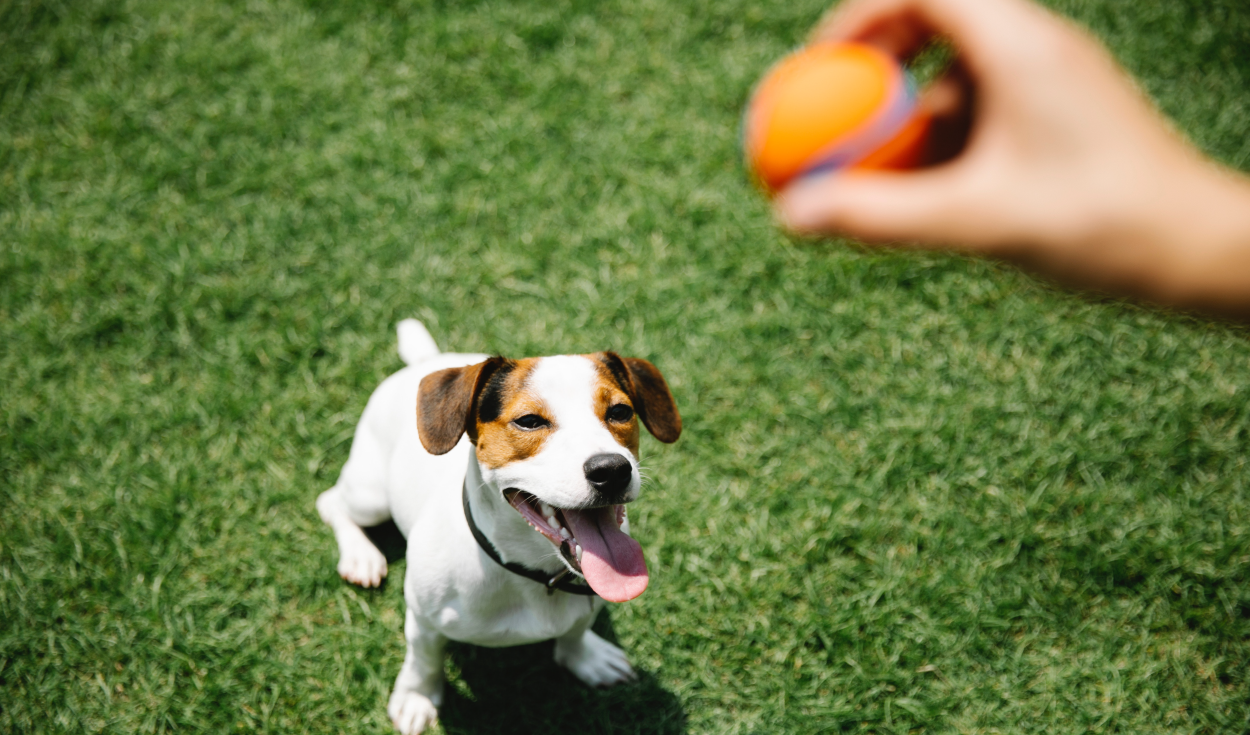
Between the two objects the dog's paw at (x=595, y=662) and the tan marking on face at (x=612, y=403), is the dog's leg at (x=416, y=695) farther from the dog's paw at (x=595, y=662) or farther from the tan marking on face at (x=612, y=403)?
the tan marking on face at (x=612, y=403)

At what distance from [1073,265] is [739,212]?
11.0 feet

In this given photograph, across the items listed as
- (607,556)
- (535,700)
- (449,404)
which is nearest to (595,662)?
(535,700)

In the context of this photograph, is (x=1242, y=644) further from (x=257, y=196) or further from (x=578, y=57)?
(x=257, y=196)

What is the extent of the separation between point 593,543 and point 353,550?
6.20 ft

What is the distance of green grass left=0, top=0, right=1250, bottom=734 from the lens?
3834 millimetres

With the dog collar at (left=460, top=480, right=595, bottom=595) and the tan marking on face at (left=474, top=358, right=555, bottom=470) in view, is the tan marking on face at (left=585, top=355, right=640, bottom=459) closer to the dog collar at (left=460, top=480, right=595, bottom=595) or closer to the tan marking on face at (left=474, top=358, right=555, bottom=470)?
the tan marking on face at (left=474, top=358, right=555, bottom=470)

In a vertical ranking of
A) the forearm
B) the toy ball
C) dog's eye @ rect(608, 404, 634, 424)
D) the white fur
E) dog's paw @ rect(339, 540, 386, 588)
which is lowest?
dog's paw @ rect(339, 540, 386, 588)

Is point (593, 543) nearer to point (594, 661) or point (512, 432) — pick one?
point (512, 432)

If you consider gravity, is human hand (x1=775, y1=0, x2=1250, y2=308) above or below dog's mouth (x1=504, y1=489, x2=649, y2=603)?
above

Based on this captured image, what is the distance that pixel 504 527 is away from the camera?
2736 mm

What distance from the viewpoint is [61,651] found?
12.3 feet

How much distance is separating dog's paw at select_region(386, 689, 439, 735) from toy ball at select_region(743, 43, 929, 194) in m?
3.03

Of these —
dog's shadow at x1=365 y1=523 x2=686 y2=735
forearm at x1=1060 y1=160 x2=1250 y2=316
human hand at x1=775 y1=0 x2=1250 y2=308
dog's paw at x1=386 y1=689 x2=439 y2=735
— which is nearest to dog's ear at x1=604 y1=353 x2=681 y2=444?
human hand at x1=775 y1=0 x2=1250 y2=308

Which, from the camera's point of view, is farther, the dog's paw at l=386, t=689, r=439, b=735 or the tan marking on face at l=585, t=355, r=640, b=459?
the dog's paw at l=386, t=689, r=439, b=735
